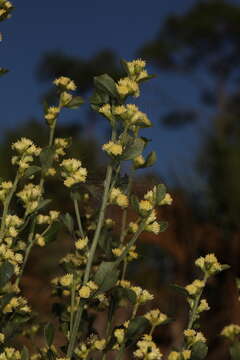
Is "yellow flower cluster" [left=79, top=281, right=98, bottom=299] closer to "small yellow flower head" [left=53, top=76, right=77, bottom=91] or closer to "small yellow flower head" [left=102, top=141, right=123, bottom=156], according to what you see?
"small yellow flower head" [left=102, top=141, right=123, bottom=156]

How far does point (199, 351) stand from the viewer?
34.8 inches

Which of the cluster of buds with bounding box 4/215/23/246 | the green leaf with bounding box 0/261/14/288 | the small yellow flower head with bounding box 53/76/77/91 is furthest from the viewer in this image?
the small yellow flower head with bounding box 53/76/77/91

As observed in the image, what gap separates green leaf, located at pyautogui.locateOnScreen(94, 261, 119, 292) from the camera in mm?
844

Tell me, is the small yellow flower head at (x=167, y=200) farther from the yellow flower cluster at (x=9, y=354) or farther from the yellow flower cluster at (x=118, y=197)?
the yellow flower cluster at (x=9, y=354)

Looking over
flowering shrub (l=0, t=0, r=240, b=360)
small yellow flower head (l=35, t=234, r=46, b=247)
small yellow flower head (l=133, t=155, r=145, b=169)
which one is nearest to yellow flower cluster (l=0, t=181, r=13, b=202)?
flowering shrub (l=0, t=0, r=240, b=360)

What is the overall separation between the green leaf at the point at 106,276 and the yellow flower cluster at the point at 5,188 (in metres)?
0.21

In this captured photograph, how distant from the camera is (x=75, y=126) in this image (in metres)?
18.9

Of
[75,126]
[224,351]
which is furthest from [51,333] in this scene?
[75,126]

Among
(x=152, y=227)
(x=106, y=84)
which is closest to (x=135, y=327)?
(x=152, y=227)

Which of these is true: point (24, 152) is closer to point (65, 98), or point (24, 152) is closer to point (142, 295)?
point (65, 98)

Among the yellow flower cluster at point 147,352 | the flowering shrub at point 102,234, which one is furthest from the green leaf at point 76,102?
the yellow flower cluster at point 147,352

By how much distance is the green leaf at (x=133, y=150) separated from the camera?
89 centimetres

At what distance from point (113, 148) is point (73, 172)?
11 centimetres

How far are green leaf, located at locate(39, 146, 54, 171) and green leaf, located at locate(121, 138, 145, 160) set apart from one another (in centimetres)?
15
